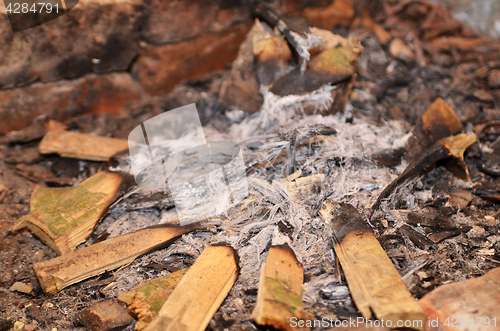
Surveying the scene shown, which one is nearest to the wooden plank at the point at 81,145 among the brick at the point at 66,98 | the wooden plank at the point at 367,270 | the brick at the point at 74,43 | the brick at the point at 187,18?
the brick at the point at 66,98

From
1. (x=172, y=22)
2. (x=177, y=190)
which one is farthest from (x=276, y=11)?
(x=177, y=190)

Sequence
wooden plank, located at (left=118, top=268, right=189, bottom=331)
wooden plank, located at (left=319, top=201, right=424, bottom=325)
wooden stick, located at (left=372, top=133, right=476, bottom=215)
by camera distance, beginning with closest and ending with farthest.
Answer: wooden plank, located at (left=319, top=201, right=424, bottom=325) < wooden plank, located at (left=118, top=268, right=189, bottom=331) < wooden stick, located at (left=372, top=133, right=476, bottom=215)

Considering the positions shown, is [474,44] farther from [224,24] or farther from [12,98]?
[12,98]

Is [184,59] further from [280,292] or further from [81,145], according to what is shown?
[280,292]

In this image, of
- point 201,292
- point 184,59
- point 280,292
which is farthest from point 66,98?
point 280,292

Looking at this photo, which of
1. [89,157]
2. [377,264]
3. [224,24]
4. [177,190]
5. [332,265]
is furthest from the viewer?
[224,24]

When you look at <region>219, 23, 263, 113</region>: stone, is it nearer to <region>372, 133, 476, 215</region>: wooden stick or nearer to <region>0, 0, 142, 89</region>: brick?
<region>0, 0, 142, 89</region>: brick

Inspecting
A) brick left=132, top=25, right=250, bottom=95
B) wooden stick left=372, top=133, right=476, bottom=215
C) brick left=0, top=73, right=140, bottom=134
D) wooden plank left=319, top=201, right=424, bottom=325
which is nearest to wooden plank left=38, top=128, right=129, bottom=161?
brick left=0, top=73, right=140, bottom=134
